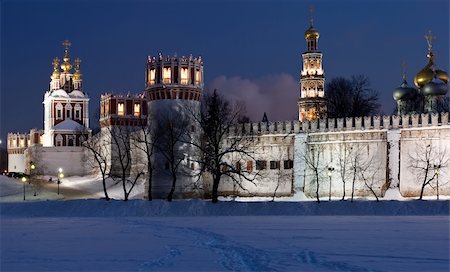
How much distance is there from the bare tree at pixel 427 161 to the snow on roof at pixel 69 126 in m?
44.8

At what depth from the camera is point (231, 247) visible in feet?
69.6

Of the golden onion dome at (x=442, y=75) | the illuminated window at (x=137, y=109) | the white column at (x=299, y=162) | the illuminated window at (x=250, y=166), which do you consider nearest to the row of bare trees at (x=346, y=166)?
the white column at (x=299, y=162)

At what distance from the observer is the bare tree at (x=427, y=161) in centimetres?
4569

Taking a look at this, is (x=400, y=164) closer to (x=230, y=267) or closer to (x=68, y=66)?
(x=230, y=267)

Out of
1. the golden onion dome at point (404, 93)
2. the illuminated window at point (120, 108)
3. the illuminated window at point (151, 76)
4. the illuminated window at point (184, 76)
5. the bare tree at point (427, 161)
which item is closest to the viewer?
the bare tree at point (427, 161)

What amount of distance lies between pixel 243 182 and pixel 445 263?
122ft

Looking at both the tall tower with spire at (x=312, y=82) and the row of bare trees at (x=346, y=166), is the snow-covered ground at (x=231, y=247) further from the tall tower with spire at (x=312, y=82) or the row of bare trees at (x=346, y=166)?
the tall tower with spire at (x=312, y=82)

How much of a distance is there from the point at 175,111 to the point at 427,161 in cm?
1663

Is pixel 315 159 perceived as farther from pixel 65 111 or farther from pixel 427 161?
pixel 65 111

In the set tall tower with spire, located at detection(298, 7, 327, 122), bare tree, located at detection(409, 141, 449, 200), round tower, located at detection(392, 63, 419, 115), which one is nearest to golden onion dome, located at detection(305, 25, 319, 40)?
tall tower with spire, located at detection(298, 7, 327, 122)

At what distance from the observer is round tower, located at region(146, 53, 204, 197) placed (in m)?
51.1

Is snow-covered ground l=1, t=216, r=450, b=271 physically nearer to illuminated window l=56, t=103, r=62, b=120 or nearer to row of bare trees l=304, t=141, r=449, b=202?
row of bare trees l=304, t=141, r=449, b=202

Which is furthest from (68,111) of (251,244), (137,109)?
(251,244)

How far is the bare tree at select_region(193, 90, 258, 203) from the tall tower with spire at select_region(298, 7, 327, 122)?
20851 mm
